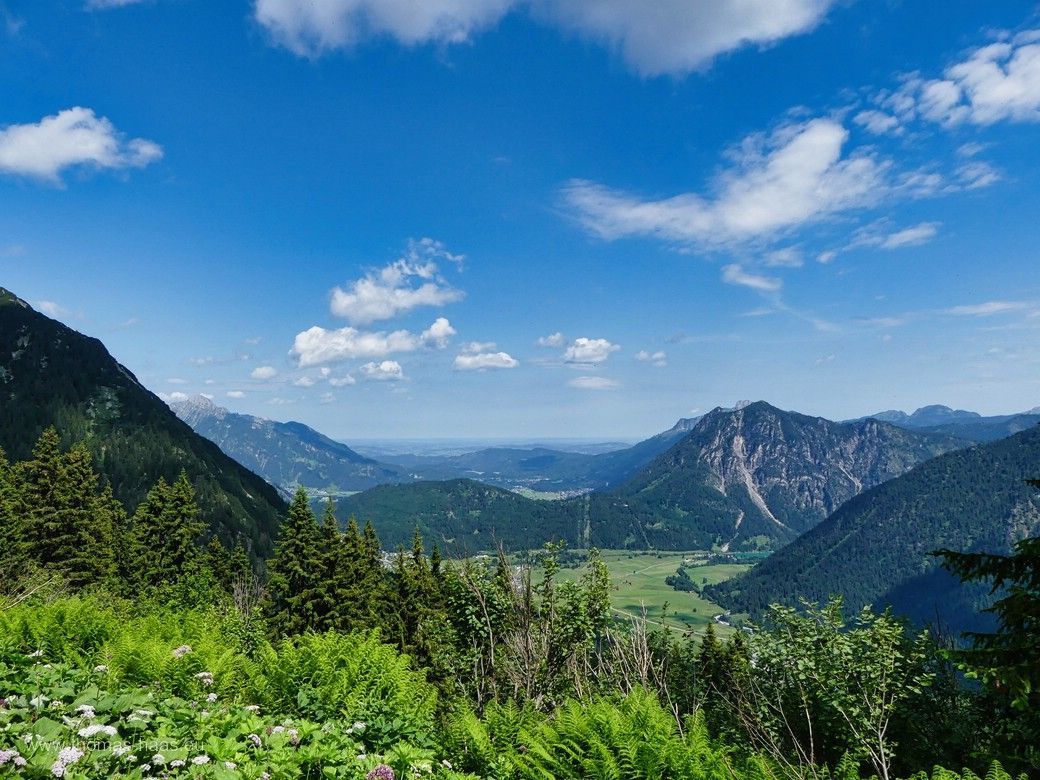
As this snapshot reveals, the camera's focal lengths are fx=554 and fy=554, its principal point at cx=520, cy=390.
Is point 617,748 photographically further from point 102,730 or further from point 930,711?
point 930,711

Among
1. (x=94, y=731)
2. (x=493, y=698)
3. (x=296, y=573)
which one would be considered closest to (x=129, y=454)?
(x=296, y=573)

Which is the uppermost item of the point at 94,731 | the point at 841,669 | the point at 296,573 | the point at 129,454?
the point at 94,731

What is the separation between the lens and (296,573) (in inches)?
1379

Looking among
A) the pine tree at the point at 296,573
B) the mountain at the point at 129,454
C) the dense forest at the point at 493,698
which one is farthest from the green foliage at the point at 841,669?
the mountain at the point at 129,454

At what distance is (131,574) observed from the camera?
140 feet

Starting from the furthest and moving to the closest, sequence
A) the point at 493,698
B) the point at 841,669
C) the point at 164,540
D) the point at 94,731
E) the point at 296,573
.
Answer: the point at 164,540
the point at 296,573
the point at 841,669
the point at 493,698
the point at 94,731

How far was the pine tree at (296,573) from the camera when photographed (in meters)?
34.6

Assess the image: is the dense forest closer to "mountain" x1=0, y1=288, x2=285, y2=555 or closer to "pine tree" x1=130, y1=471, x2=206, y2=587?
"pine tree" x1=130, y1=471, x2=206, y2=587

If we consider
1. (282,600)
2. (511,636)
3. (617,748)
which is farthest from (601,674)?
(282,600)

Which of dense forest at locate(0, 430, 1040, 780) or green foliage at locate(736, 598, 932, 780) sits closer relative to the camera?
dense forest at locate(0, 430, 1040, 780)

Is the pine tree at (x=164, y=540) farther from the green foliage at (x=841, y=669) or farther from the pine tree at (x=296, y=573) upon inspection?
the green foliage at (x=841, y=669)

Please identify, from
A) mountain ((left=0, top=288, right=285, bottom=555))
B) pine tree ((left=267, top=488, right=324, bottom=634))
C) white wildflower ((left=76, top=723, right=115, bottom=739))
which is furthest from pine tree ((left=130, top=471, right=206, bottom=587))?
mountain ((left=0, top=288, right=285, bottom=555))

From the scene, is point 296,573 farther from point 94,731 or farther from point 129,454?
point 129,454

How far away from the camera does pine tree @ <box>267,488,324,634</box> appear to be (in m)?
34.6
